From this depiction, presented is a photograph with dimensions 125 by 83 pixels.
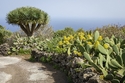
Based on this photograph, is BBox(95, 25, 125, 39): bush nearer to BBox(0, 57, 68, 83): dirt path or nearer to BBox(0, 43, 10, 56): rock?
BBox(0, 57, 68, 83): dirt path

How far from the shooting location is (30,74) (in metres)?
10.3

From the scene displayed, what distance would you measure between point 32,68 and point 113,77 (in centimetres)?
616

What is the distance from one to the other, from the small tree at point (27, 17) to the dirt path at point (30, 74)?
8874 millimetres

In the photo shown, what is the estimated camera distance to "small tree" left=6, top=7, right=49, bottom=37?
67.5 feet

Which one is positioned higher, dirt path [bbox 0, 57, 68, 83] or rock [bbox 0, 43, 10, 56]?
rock [bbox 0, 43, 10, 56]

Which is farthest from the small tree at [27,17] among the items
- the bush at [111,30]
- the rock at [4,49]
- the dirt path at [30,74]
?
the dirt path at [30,74]

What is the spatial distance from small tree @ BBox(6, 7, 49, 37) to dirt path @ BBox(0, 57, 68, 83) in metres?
8.87

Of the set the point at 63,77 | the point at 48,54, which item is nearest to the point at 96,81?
the point at 63,77

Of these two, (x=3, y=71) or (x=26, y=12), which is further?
(x=26, y=12)

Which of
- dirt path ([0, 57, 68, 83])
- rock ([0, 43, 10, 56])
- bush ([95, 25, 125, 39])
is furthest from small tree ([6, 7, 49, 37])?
dirt path ([0, 57, 68, 83])

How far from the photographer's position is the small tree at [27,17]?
20562mm

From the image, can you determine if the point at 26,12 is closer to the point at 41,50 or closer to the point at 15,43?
the point at 15,43

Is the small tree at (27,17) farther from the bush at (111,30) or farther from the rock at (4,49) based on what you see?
the bush at (111,30)

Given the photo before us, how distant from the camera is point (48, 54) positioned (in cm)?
1285
